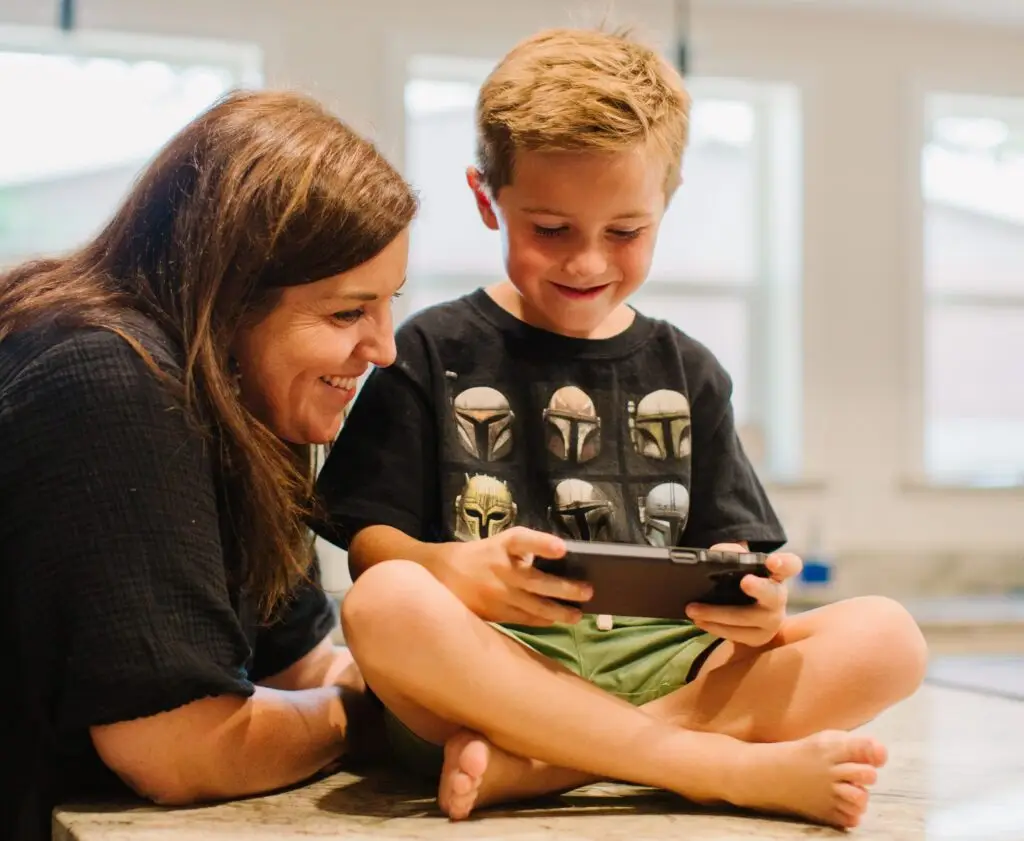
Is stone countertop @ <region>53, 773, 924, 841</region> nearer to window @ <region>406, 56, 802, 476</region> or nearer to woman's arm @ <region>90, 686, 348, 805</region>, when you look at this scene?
woman's arm @ <region>90, 686, 348, 805</region>

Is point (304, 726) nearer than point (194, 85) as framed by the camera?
Yes

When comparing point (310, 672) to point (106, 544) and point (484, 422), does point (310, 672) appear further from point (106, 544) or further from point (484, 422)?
point (106, 544)

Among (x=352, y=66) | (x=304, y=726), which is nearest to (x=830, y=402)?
(x=352, y=66)

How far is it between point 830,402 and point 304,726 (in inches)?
121

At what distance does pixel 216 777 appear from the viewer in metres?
1.04

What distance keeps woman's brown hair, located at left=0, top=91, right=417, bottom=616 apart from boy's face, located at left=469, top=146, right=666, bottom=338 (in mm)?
142

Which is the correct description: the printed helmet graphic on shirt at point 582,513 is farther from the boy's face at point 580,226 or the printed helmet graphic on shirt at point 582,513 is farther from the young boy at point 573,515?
the boy's face at point 580,226

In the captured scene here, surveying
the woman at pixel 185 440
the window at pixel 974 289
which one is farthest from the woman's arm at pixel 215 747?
the window at pixel 974 289

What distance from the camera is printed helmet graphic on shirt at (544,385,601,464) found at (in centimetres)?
128

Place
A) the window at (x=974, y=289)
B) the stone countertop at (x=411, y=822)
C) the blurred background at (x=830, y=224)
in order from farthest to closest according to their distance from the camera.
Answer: the window at (x=974, y=289), the blurred background at (x=830, y=224), the stone countertop at (x=411, y=822)

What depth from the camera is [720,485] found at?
132cm

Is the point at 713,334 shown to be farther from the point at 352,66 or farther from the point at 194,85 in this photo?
the point at 194,85

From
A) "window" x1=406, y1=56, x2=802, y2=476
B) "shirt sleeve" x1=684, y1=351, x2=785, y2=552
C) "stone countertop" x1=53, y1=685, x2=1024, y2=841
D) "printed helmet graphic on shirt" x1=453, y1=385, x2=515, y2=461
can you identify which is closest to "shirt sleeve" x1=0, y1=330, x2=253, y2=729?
"stone countertop" x1=53, y1=685, x2=1024, y2=841

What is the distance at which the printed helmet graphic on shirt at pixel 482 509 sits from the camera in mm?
1224
